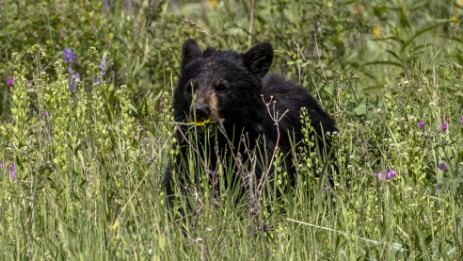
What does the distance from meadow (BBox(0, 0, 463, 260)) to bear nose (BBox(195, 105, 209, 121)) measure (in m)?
0.17

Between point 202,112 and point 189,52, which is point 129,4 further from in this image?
point 202,112

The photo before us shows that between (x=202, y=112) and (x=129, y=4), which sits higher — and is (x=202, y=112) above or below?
A: below

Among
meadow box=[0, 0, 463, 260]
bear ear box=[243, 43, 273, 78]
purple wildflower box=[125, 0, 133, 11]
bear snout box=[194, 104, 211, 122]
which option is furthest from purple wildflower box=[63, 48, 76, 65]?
bear snout box=[194, 104, 211, 122]

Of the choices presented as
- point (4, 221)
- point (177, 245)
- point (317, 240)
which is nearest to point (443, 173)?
point (317, 240)

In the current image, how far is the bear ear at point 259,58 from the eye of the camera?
651 centimetres

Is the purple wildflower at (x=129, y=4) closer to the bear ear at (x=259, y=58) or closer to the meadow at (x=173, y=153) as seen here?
the meadow at (x=173, y=153)

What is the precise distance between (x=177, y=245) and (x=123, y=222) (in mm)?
406

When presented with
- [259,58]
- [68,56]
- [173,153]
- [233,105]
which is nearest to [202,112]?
[233,105]

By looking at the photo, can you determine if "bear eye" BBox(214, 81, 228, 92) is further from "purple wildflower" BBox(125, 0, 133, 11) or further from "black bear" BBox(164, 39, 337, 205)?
"purple wildflower" BBox(125, 0, 133, 11)

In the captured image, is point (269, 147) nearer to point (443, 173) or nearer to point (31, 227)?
point (443, 173)

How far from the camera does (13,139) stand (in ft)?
17.9

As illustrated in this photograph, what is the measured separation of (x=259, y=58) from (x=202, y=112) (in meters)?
0.72

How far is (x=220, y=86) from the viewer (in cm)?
628

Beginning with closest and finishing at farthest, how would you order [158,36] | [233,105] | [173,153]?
[173,153]
[233,105]
[158,36]
